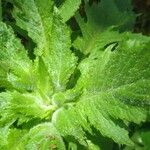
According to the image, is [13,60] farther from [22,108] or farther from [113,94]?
[113,94]

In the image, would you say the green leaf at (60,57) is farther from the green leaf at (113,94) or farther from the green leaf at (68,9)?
the green leaf at (68,9)

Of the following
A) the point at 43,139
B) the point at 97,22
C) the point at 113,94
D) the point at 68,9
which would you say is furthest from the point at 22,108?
the point at 97,22

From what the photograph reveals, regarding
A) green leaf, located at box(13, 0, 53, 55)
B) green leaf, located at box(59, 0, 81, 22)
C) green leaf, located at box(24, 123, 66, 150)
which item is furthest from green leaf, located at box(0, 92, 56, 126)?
green leaf, located at box(59, 0, 81, 22)

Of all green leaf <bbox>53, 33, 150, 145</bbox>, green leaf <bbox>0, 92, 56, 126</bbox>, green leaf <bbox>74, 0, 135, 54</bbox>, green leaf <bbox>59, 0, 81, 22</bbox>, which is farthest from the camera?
green leaf <bbox>74, 0, 135, 54</bbox>

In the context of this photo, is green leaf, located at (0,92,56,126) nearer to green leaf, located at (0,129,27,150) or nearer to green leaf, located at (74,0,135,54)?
green leaf, located at (0,129,27,150)

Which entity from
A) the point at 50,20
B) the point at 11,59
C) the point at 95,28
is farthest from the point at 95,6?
the point at 11,59

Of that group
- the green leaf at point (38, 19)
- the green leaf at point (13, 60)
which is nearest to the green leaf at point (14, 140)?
the green leaf at point (13, 60)

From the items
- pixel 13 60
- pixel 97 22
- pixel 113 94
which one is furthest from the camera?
pixel 97 22

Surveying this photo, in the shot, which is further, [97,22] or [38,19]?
[97,22]
